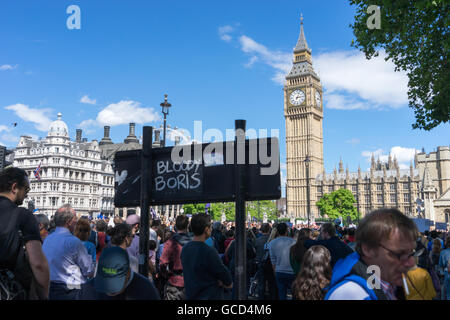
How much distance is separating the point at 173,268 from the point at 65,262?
1694 mm

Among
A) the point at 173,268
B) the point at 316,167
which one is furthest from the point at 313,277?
the point at 316,167

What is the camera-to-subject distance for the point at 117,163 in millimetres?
4848

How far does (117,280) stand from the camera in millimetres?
2914

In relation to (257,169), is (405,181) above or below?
above

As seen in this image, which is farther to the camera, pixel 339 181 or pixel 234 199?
pixel 339 181

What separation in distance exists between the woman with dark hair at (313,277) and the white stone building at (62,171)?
7255cm

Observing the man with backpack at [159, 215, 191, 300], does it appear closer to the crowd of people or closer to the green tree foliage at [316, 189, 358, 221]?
the crowd of people

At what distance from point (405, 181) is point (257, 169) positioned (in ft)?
350

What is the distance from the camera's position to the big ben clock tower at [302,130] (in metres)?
107

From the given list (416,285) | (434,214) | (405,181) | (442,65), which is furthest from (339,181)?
(416,285)

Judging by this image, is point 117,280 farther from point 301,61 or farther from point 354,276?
point 301,61
